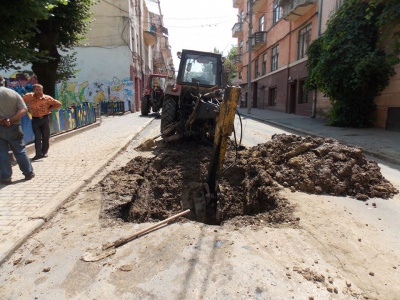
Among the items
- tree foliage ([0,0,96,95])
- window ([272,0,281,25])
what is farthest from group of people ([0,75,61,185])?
window ([272,0,281,25])

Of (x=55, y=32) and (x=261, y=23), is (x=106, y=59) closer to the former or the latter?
(x=55, y=32)

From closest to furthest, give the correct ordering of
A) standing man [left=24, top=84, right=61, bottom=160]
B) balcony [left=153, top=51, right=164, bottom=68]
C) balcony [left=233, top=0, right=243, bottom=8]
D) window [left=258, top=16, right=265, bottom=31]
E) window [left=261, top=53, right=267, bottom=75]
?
1. standing man [left=24, top=84, right=61, bottom=160]
2. window [left=261, top=53, right=267, bottom=75]
3. window [left=258, top=16, right=265, bottom=31]
4. balcony [left=233, top=0, right=243, bottom=8]
5. balcony [left=153, top=51, right=164, bottom=68]

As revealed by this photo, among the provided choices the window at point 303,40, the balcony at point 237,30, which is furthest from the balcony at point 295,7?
the balcony at point 237,30

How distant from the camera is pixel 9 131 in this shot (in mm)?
4953

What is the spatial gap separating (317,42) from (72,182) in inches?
537

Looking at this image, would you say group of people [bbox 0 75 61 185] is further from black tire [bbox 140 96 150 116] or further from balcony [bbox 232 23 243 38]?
balcony [bbox 232 23 243 38]

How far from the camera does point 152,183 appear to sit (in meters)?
5.38

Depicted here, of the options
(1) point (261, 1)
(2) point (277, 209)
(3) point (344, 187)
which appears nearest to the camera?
(2) point (277, 209)

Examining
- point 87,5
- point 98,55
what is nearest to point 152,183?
point 87,5

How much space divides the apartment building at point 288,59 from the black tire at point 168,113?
367 inches

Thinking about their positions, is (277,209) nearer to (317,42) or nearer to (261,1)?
(317,42)

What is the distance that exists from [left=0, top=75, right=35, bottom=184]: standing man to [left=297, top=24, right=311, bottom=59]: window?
19.1m

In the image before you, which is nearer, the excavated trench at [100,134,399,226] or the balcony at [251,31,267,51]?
the excavated trench at [100,134,399,226]

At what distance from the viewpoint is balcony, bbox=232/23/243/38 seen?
135 ft
